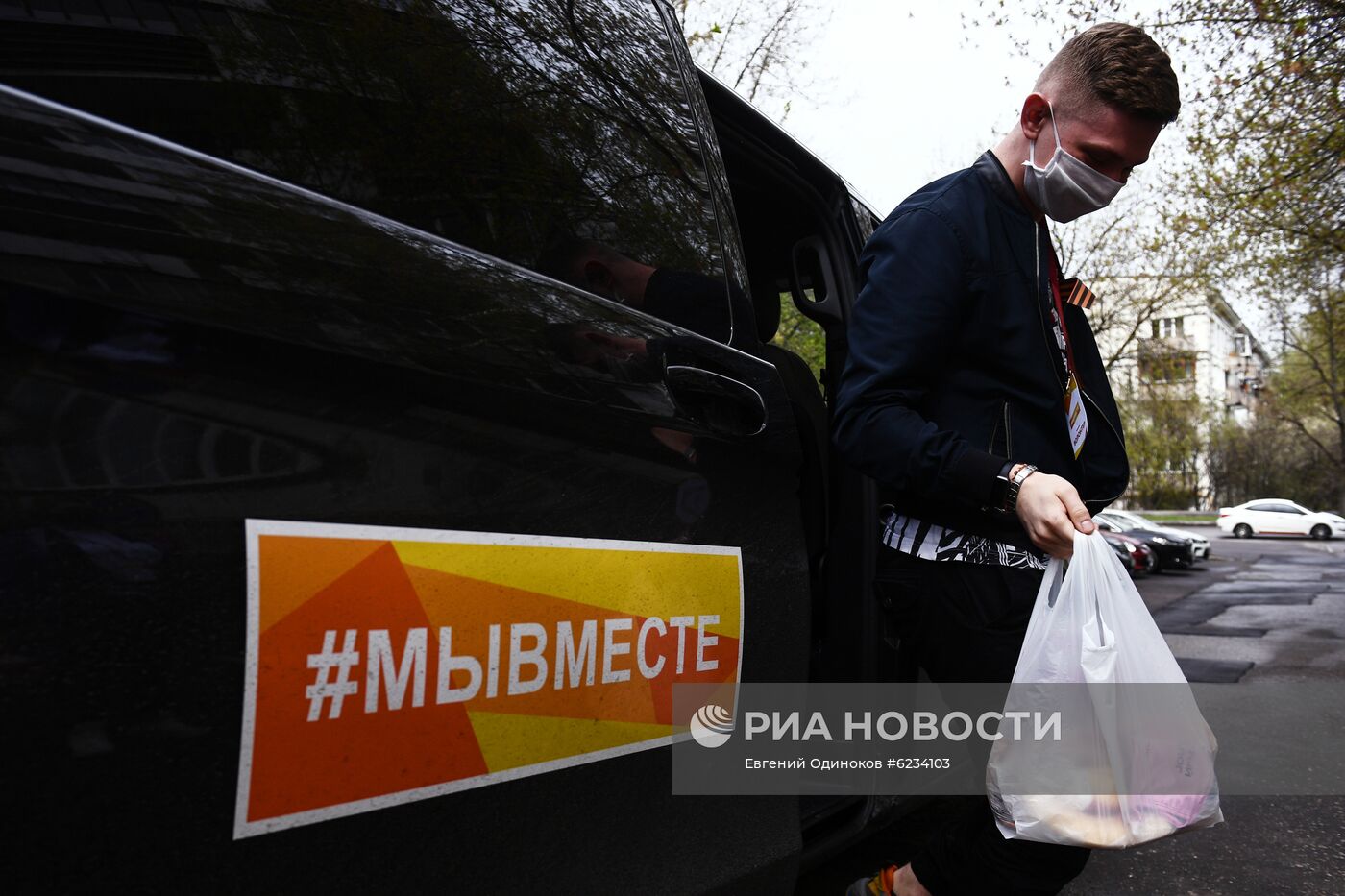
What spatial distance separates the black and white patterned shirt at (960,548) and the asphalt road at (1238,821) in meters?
0.96

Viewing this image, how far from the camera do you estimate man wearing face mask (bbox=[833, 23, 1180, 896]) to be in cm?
161

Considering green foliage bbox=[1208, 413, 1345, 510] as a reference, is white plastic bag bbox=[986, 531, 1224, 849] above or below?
below

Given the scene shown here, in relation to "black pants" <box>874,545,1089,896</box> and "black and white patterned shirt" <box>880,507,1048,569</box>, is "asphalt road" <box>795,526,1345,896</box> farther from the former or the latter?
"black and white patterned shirt" <box>880,507,1048,569</box>

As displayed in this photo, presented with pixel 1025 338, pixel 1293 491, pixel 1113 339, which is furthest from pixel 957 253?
pixel 1293 491

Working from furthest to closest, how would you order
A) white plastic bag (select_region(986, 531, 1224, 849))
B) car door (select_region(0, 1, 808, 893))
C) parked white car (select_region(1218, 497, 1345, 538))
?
parked white car (select_region(1218, 497, 1345, 538))
white plastic bag (select_region(986, 531, 1224, 849))
car door (select_region(0, 1, 808, 893))

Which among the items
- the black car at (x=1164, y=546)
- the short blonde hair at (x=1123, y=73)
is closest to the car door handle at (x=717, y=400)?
the short blonde hair at (x=1123, y=73)

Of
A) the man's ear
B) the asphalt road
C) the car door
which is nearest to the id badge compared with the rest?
the man's ear

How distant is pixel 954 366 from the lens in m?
1.73

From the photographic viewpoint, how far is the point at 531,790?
4.04ft

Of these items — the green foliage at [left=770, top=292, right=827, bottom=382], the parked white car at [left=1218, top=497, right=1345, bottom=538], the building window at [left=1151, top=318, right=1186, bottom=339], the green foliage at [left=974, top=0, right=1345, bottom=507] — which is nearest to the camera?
the green foliage at [left=770, top=292, right=827, bottom=382]

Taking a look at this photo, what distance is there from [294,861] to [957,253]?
129 cm

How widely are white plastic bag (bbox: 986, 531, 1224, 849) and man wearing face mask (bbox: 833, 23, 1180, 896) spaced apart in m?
0.10

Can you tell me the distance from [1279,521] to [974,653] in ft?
142

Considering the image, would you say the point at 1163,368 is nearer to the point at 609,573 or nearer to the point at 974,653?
the point at 974,653
